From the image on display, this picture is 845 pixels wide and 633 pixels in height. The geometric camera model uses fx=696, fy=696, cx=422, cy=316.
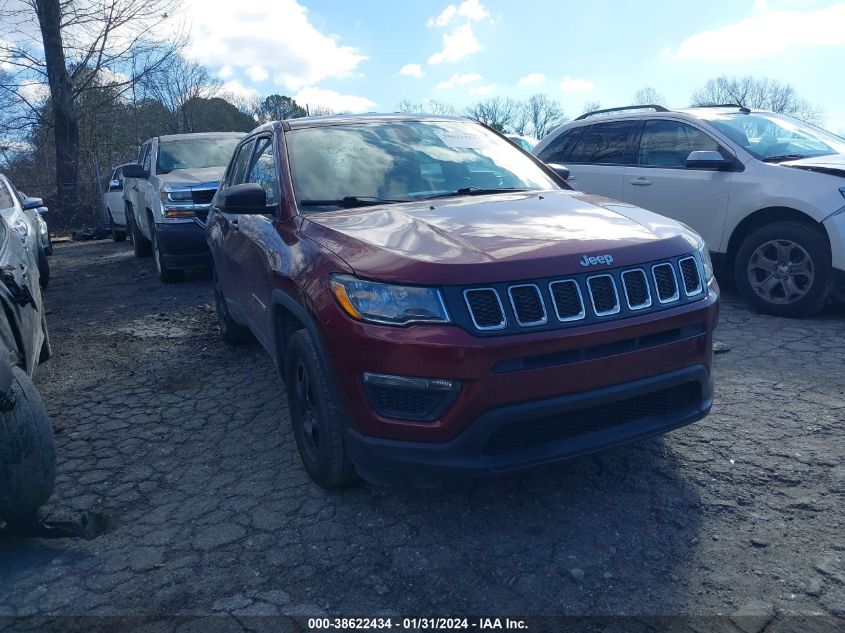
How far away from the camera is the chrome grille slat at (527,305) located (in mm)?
2674

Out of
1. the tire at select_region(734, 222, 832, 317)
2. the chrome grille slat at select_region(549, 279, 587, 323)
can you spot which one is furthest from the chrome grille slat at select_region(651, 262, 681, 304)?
the tire at select_region(734, 222, 832, 317)

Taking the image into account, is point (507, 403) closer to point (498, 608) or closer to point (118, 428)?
point (498, 608)

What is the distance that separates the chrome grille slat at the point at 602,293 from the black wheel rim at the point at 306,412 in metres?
1.33

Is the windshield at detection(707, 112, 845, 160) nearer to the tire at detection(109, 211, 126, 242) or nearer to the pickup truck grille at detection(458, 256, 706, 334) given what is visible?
the pickup truck grille at detection(458, 256, 706, 334)

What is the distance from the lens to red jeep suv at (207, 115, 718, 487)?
2.66 meters

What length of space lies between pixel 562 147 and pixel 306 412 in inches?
230

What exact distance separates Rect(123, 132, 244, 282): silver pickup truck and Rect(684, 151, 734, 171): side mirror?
18.6 ft

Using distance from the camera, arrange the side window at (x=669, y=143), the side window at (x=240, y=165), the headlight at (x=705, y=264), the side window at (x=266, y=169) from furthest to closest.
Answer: the side window at (x=669, y=143), the side window at (x=240, y=165), the side window at (x=266, y=169), the headlight at (x=705, y=264)

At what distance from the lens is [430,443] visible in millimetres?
2715

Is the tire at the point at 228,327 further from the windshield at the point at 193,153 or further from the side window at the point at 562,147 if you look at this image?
the windshield at the point at 193,153

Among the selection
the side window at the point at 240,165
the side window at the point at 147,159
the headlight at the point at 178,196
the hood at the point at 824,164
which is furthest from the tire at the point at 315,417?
the side window at the point at 147,159

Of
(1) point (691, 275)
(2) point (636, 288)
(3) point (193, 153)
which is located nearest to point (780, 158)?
(1) point (691, 275)

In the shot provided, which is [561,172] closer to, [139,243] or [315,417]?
[315,417]

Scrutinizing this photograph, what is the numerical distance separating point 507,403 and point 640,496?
1007mm
